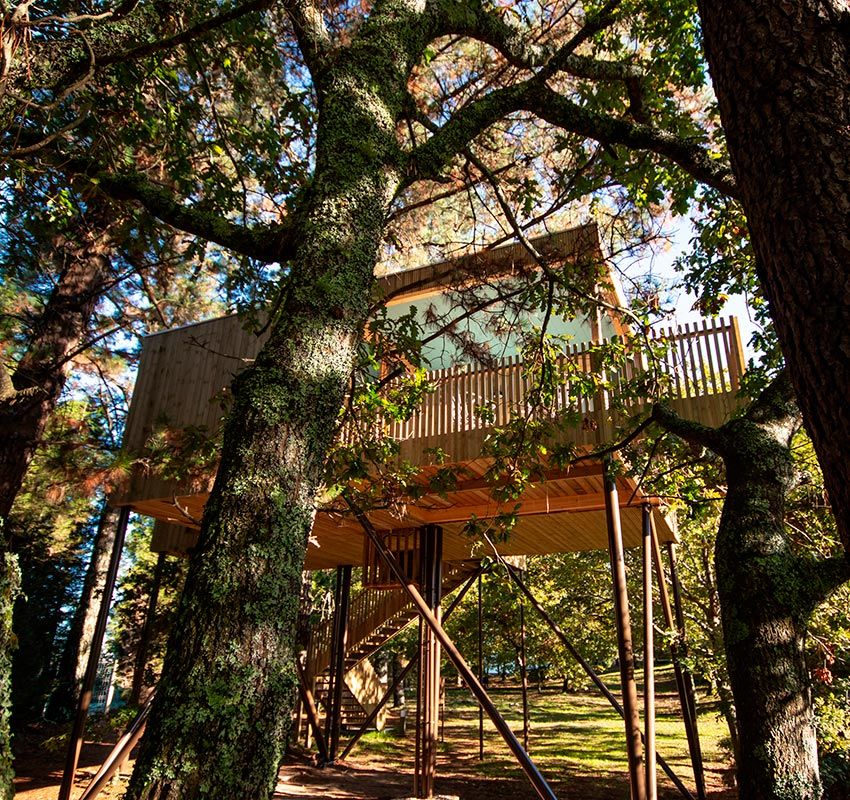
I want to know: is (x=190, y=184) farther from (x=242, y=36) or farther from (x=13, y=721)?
(x=13, y=721)

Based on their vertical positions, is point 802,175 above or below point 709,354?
below

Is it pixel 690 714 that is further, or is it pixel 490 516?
pixel 490 516

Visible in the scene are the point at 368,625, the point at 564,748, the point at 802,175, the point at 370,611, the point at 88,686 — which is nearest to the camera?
the point at 802,175

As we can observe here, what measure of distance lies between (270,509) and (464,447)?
5.07m

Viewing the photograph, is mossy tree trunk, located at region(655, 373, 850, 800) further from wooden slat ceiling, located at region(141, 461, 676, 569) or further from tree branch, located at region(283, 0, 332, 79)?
tree branch, located at region(283, 0, 332, 79)

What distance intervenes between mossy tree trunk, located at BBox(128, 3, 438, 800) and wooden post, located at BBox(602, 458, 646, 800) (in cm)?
356

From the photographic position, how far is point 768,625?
3.21 metres

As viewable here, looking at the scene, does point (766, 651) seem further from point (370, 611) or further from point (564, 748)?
point (564, 748)

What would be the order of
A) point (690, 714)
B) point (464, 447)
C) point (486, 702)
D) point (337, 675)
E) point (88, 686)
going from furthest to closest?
point (337, 675), point (88, 686), point (690, 714), point (464, 447), point (486, 702)

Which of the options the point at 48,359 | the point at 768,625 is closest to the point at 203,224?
the point at 768,625

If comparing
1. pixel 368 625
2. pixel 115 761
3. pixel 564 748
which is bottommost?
pixel 564 748

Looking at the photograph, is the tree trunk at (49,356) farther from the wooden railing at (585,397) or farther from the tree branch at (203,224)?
the wooden railing at (585,397)

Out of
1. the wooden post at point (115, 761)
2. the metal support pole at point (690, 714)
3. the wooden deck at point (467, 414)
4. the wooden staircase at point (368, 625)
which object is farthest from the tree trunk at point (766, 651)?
the wooden staircase at point (368, 625)

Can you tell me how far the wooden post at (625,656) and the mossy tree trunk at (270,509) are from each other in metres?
3.56
